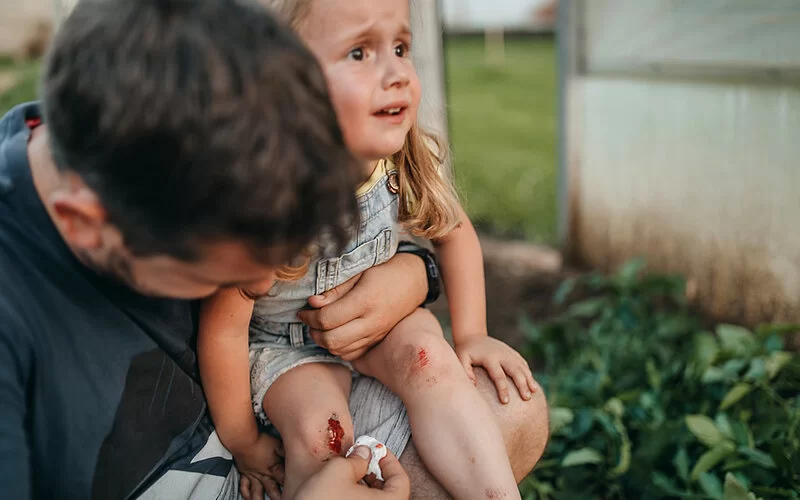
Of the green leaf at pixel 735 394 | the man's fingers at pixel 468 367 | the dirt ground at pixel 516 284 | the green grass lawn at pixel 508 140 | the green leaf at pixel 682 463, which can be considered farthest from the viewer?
the green grass lawn at pixel 508 140

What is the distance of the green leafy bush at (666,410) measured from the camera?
2.34m

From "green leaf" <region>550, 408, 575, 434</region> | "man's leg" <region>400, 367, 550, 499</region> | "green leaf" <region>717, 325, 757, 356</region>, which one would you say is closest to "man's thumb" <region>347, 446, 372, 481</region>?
"man's leg" <region>400, 367, 550, 499</region>

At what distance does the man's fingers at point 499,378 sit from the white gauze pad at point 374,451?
266 mm

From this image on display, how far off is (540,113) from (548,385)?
5952 mm

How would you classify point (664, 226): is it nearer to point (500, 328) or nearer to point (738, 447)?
point (500, 328)

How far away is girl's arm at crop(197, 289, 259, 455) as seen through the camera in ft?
4.83

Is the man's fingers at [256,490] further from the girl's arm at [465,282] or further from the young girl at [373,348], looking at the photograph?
the girl's arm at [465,282]

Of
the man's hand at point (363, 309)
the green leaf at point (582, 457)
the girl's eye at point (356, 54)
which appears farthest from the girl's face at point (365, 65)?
the green leaf at point (582, 457)

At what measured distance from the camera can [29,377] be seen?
3.86 feet

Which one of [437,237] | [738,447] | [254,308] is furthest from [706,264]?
[254,308]

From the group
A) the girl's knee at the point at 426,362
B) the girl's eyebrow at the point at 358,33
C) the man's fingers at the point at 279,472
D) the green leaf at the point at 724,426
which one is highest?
the girl's eyebrow at the point at 358,33

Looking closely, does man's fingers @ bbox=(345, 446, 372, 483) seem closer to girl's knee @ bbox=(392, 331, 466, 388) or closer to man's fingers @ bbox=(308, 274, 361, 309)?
girl's knee @ bbox=(392, 331, 466, 388)

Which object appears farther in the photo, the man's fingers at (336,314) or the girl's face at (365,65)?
the man's fingers at (336,314)

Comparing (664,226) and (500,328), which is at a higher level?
(664,226)
